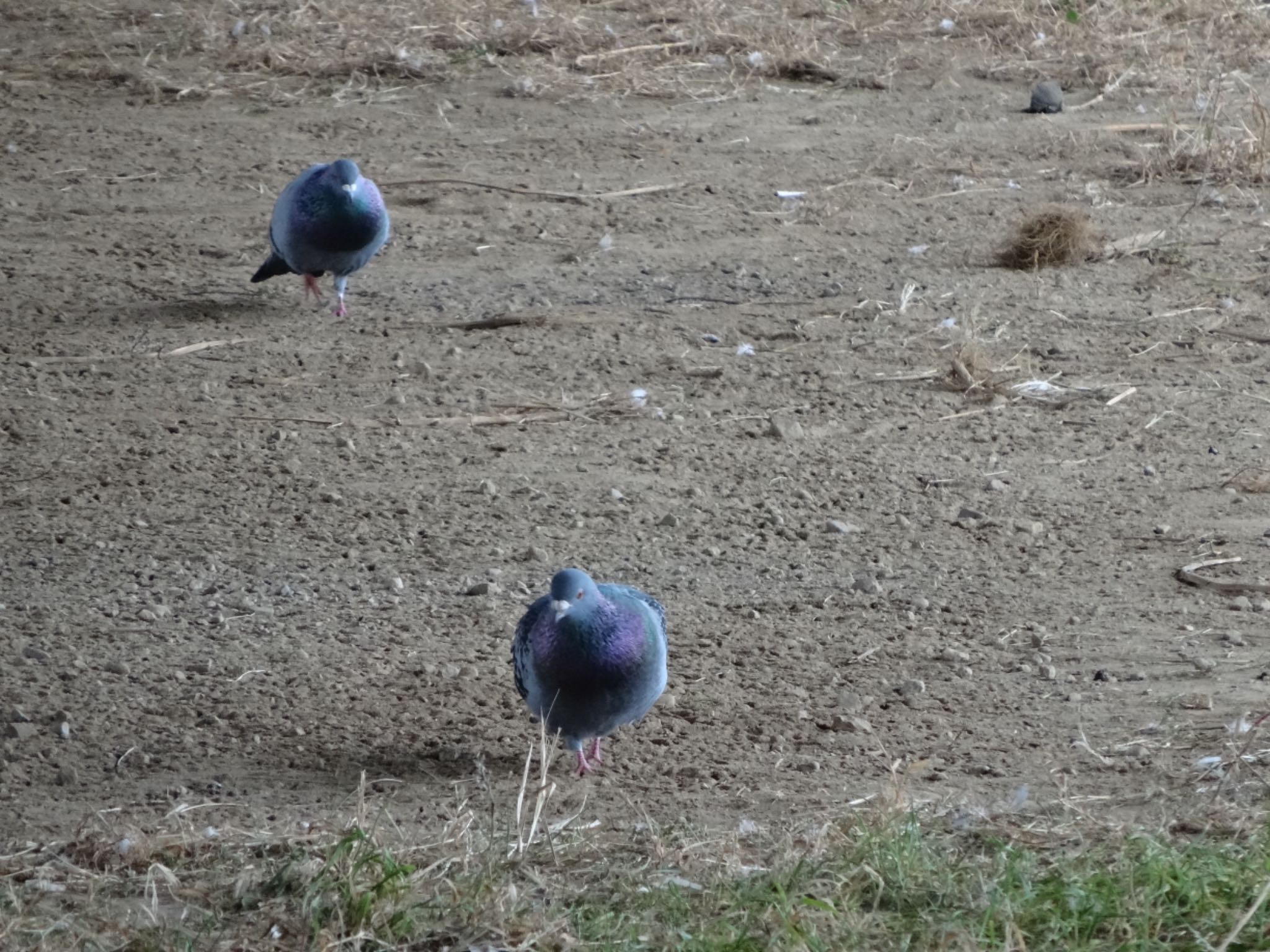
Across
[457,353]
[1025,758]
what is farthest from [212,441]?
[1025,758]

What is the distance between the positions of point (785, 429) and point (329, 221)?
1.70 m

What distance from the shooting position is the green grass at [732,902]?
2.44 m

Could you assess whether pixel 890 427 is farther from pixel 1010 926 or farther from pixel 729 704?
pixel 1010 926

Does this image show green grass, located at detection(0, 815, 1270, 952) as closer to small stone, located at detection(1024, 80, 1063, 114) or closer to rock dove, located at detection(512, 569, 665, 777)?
rock dove, located at detection(512, 569, 665, 777)

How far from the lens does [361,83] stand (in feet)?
26.9

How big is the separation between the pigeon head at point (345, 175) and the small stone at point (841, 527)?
214 centimetres

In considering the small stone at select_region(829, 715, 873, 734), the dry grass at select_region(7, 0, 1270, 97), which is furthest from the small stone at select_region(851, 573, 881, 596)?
the dry grass at select_region(7, 0, 1270, 97)

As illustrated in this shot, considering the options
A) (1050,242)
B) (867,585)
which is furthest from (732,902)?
(1050,242)

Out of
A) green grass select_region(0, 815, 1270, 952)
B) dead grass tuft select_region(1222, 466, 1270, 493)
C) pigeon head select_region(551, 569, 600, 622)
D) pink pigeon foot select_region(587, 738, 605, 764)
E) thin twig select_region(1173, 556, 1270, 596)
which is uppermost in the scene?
pigeon head select_region(551, 569, 600, 622)

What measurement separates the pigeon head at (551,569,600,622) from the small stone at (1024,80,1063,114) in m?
5.75

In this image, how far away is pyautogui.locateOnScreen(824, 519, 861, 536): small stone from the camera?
4.27m

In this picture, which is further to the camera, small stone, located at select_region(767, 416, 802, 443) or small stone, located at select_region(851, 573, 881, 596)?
small stone, located at select_region(767, 416, 802, 443)

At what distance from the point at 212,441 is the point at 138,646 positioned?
1.17 metres

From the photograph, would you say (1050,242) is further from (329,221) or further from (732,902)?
(732,902)
